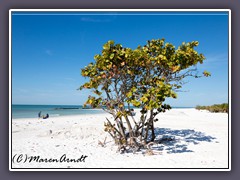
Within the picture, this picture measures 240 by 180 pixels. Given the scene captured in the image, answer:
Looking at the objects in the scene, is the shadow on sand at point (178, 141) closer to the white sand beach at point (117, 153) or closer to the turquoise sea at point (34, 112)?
the white sand beach at point (117, 153)

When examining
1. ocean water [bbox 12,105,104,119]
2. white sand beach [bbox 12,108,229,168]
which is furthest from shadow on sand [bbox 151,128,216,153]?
ocean water [bbox 12,105,104,119]

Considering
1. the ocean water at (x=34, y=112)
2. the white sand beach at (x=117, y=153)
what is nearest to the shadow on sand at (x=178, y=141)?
the white sand beach at (x=117, y=153)

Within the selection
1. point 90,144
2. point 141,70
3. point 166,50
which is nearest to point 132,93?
point 141,70

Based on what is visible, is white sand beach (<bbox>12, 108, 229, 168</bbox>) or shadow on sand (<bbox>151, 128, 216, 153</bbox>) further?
shadow on sand (<bbox>151, 128, 216, 153</bbox>)

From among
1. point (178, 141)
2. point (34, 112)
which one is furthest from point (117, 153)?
point (34, 112)

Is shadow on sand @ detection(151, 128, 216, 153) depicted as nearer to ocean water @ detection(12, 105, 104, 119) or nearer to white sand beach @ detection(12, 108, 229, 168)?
white sand beach @ detection(12, 108, 229, 168)

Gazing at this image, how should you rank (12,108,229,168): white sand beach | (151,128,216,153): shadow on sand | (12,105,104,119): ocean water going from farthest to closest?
(12,105,104,119): ocean water, (151,128,216,153): shadow on sand, (12,108,229,168): white sand beach

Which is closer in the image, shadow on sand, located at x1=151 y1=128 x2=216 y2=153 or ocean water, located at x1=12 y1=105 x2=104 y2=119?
shadow on sand, located at x1=151 y1=128 x2=216 y2=153

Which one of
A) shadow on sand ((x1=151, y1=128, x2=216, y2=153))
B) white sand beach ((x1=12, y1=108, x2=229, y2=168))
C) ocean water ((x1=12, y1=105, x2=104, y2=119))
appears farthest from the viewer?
ocean water ((x1=12, y1=105, x2=104, y2=119))

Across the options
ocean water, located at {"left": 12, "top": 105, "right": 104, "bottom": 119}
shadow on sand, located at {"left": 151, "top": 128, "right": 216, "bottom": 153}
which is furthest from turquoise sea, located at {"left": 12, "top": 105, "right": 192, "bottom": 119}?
shadow on sand, located at {"left": 151, "top": 128, "right": 216, "bottom": 153}

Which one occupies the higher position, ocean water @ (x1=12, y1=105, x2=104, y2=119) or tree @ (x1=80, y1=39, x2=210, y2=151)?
tree @ (x1=80, y1=39, x2=210, y2=151)

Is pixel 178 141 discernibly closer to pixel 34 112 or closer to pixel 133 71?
pixel 133 71

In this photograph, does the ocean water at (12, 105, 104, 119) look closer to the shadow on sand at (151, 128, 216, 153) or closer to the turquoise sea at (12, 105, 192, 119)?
the turquoise sea at (12, 105, 192, 119)
